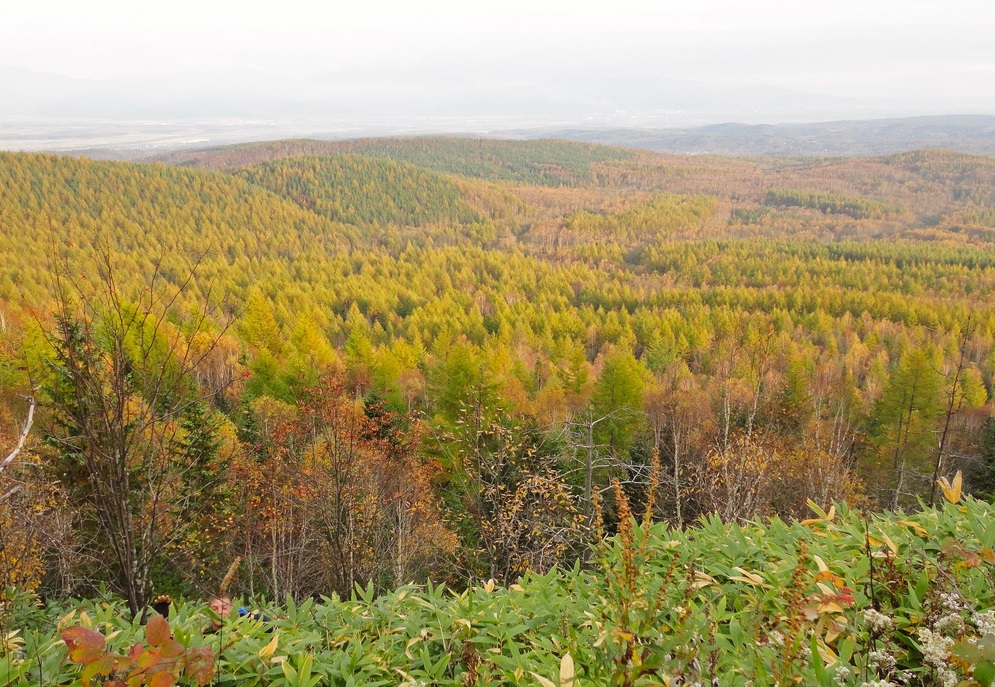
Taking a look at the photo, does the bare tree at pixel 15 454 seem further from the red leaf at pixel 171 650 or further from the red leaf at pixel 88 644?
the red leaf at pixel 171 650

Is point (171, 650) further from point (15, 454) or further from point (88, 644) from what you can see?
point (15, 454)

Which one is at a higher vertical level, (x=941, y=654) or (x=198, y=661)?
(x=941, y=654)

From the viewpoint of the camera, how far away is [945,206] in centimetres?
17788

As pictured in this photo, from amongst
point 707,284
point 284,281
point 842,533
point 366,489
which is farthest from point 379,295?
point 842,533

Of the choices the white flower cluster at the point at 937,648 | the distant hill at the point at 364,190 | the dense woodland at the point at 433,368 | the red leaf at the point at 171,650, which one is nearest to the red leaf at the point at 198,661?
the red leaf at the point at 171,650

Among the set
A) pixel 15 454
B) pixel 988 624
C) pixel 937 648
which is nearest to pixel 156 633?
pixel 15 454

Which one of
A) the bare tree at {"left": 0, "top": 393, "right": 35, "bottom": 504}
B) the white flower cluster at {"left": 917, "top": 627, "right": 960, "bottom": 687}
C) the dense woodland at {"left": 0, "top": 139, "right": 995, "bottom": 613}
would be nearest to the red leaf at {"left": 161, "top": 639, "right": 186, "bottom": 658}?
the bare tree at {"left": 0, "top": 393, "right": 35, "bottom": 504}

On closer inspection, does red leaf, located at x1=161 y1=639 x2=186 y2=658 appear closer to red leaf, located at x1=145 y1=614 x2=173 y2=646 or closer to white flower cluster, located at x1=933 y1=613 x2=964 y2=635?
red leaf, located at x1=145 y1=614 x2=173 y2=646

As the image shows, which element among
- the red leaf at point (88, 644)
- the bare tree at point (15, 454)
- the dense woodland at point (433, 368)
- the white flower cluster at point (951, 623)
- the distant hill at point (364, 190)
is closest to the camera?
the white flower cluster at point (951, 623)

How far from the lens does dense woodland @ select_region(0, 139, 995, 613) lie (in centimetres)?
565

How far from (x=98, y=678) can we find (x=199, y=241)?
10875 centimetres

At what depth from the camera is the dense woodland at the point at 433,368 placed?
565cm

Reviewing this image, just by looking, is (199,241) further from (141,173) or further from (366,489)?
(366,489)

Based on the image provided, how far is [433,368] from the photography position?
96.6 ft
